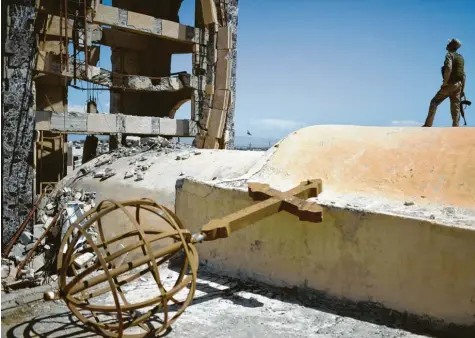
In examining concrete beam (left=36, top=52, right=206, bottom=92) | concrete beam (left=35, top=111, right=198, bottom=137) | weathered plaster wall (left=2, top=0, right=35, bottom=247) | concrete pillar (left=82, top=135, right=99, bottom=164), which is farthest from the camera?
concrete pillar (left=82, top=135, right=99, bottom=164)

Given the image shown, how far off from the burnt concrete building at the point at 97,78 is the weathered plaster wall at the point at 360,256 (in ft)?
33.6

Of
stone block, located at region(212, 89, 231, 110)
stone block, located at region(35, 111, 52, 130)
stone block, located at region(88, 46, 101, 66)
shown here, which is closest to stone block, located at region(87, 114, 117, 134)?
stone block, located at region(35, 111, 52, 130)

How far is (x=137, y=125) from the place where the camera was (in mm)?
14984

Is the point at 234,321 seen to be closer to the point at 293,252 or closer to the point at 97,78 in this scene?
the point at 293,252

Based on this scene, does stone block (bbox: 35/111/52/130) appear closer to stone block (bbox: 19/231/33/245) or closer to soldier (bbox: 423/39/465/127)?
stone block (bbox: 19/231/33/245)

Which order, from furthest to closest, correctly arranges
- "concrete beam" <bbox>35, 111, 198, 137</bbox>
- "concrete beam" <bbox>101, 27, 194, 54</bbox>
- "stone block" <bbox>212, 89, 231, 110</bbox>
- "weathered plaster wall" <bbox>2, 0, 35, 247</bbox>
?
"concrete beam" <bbox>101, 27, 194, 54</bbox> < "stone block" <bbox>212, 89, 231, 110</bbox> < "concrete beam" <bbox>35, 111, 198, 137</bbox> < "weathered plaster wall" <bbox>2, 0, 35, 247</bbox>

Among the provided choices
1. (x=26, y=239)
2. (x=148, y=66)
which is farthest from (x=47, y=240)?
(x=148, y=66)

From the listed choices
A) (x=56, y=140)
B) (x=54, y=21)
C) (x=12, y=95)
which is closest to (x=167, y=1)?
(x=54, y=21)

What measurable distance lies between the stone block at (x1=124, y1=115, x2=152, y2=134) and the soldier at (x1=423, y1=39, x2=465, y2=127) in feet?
34.2

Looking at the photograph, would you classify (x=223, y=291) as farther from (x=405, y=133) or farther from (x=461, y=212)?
(x=405, y=133)

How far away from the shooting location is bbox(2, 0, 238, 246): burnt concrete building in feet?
39.9

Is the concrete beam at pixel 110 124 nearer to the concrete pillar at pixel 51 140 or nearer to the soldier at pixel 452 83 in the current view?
the concrete pillar at pixel 51 140

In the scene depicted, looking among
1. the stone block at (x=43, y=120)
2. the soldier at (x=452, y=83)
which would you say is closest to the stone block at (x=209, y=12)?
the stone block at (x=43, y=120)

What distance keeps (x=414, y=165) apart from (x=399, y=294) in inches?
59.5
